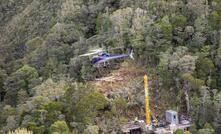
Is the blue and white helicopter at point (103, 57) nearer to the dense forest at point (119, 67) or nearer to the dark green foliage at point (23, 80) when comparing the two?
the dense forest at point (119, 67)

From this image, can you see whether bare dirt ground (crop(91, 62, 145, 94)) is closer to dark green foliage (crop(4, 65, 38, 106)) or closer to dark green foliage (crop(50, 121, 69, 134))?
dark green foliage (crop(50, 121, 69, 134))

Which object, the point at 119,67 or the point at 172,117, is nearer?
the point at 172,117

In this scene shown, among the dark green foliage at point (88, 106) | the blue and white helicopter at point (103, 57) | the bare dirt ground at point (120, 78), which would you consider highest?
the blue and white helicopter at point (103, 57)

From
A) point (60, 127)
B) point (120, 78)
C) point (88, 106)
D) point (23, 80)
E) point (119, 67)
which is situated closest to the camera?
point (60, 127)

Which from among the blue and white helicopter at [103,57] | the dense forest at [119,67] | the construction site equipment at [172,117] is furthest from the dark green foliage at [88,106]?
the blue and white helicopter at [103,57]

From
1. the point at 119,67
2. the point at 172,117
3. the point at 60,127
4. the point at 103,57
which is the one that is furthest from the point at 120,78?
the point at 60,127

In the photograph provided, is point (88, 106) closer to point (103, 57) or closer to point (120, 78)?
point (120, 78)

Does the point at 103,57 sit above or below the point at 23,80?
above

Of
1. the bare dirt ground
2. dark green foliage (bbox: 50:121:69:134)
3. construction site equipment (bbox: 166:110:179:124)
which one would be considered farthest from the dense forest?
construction site equipment (bbox: 166:110:179:124)

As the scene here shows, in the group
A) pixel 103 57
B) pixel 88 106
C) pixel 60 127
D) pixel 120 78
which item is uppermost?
pixel 103 57

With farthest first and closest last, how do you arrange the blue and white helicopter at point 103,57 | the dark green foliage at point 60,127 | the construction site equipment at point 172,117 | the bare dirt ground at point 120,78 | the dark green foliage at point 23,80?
1. the dark green foliage at point 23,80
2. the blue and white helicopter at point 103,57
3. the bare dirt ground at point 120,78
4. the construction site equipment at point 172,117
5. the dark green foliage at point 60,127
